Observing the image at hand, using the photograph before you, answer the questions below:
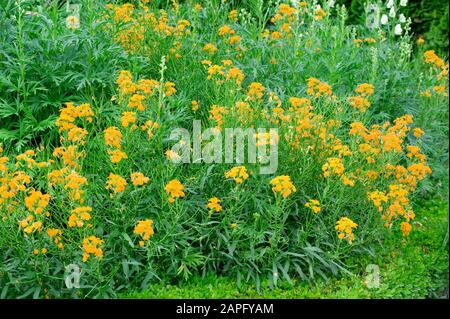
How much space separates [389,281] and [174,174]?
1.80 metres

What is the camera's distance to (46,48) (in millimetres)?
5570

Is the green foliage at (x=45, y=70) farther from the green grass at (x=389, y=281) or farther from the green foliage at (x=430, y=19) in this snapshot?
the green foliage at (x=430, y=19)

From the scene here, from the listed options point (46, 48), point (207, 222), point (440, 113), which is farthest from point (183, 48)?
point (440, 113)

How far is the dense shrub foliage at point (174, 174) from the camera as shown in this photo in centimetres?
437

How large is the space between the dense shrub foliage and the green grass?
92 mm

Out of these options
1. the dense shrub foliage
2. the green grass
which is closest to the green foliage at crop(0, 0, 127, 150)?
the dense shrub foliage

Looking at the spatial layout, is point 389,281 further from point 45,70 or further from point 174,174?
point 45,70

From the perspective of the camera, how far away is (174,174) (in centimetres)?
481

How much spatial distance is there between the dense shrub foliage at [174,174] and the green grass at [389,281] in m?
0.09

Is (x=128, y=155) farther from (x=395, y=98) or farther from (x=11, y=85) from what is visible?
(x=395, y=98)

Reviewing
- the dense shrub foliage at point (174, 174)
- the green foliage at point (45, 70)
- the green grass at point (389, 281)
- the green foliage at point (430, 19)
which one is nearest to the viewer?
the dense shrub foliage at point (174, 174)

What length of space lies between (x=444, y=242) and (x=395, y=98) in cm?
164

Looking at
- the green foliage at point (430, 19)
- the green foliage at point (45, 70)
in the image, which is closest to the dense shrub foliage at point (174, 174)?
the green foliage at point (45, 70)

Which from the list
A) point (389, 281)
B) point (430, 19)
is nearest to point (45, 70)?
point (389, 281)
